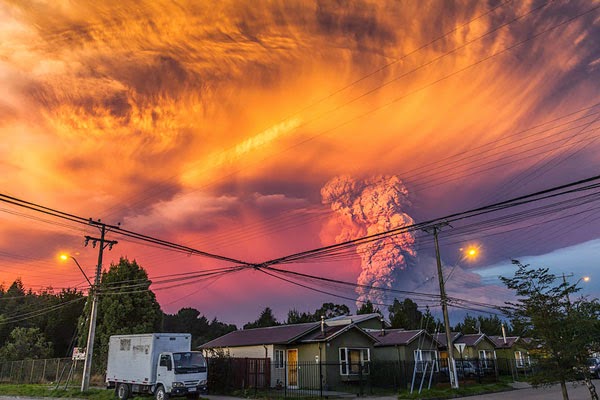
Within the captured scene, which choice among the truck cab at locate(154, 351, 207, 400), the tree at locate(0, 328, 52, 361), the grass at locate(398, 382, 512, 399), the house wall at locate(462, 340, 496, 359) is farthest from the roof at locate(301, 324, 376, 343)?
the tree at locate(0, 328, 52, 361)

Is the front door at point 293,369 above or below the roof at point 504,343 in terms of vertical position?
below

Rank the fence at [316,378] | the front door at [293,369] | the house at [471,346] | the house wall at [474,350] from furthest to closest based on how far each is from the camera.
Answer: the house wall at [474,350], the house at [471,346], the front door at [293,369], the fence at [316,378]

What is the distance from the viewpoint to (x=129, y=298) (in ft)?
155

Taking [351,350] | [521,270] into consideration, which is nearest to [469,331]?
[351,350]

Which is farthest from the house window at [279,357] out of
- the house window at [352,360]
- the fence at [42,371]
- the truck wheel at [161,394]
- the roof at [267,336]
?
the fence at [42,371]

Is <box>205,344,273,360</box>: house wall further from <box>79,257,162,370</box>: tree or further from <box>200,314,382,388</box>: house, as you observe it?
<box>79,257,162,370</box>: tree

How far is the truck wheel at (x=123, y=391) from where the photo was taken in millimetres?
25536

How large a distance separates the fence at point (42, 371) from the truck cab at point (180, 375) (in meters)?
20.9

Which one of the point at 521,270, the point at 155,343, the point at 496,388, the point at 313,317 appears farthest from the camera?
the point at 313,317

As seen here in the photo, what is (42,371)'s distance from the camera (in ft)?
137

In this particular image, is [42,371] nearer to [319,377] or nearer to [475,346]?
[319,377]

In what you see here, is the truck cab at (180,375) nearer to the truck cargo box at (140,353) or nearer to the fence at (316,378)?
the truck cargo box at (140,353)

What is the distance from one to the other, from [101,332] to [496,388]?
36899mm

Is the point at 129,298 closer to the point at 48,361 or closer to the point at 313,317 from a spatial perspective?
the point at 48,361
